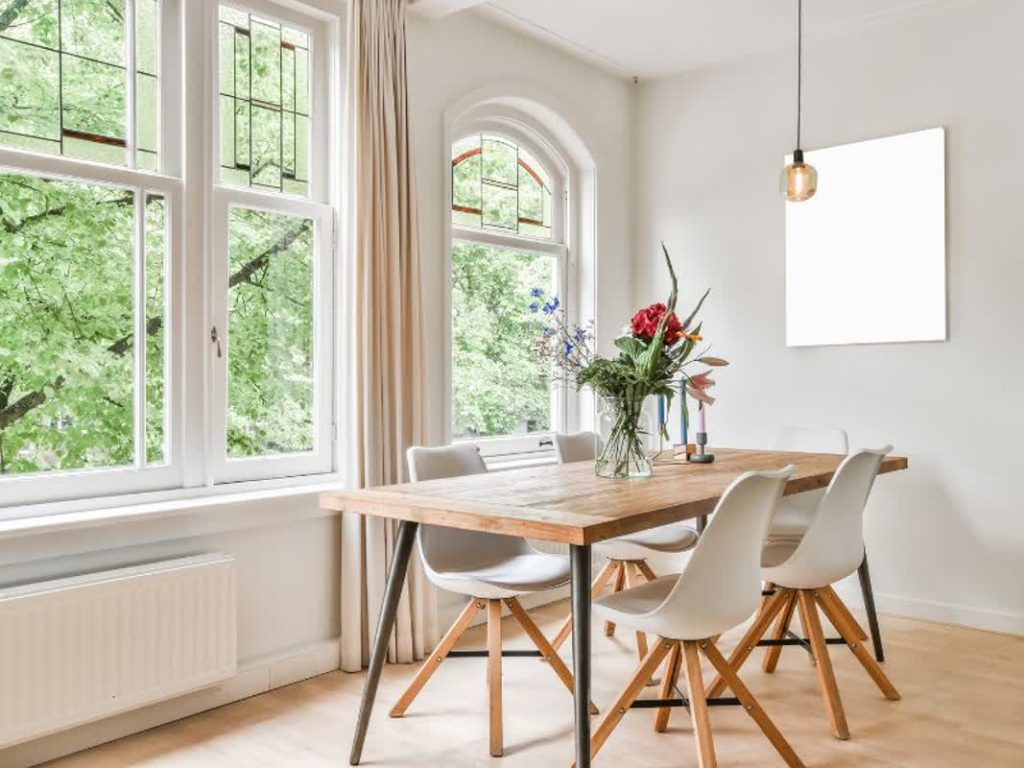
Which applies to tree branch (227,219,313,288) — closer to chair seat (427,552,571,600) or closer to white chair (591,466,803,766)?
chair seat (427,552,571,600)

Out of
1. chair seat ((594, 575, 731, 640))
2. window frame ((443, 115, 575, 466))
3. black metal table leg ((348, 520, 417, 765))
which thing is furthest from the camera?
window frame ((443, 115, 575, 466))

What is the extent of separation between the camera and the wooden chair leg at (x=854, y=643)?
3.06 m

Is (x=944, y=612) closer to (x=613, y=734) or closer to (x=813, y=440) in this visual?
(x=813, y=440)

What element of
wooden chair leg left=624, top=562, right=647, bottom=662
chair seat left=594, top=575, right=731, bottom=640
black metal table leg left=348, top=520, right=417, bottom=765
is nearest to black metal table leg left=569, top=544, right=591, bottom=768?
chair seat left=594, top=575, right=731, bottom=640

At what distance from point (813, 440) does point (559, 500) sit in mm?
2143

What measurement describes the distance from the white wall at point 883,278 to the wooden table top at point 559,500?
1.26m

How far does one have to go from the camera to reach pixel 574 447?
12.5ft

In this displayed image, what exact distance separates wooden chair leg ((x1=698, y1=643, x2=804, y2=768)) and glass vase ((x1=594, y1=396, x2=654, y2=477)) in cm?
68

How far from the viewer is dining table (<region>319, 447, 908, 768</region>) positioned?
2.12 m

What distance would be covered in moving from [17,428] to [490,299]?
240cm

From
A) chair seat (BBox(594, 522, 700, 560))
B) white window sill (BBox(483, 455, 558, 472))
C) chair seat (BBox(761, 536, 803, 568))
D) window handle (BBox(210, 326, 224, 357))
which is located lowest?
chair seat (BBox(594, 522, 700, 560))

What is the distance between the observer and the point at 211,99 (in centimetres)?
317

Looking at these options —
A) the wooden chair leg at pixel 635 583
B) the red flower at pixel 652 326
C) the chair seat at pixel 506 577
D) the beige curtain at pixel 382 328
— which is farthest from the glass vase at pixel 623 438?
the beige curtain at pixel 382 328

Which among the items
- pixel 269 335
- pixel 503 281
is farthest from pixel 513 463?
pixel 269 335
